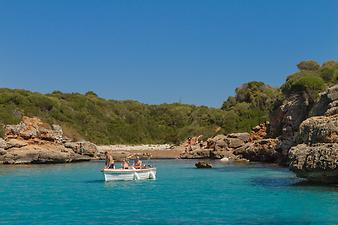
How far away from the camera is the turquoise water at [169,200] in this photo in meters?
22.8

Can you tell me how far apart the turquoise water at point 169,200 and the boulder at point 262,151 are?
56.1 ft

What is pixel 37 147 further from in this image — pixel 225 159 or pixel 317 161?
pixel 317 161

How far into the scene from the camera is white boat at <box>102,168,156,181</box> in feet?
130

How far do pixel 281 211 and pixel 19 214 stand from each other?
1281 centimetres

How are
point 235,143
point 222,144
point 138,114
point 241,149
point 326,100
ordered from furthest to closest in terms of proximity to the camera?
point 138,114 < point 222,144 < point 235,143 < point 241,149 < point 326,100

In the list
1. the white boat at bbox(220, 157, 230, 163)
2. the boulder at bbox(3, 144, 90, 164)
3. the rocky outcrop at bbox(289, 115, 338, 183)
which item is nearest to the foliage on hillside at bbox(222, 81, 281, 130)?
the white boat at bbox(220, 157, 230, 163)

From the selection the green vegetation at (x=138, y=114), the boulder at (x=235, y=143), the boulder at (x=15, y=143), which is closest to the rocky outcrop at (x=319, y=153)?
the boulder at (x=235, y=143)

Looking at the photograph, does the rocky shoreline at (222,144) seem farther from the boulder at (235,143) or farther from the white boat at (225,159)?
the white boat at (225,159)

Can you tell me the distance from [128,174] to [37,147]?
25.1 m

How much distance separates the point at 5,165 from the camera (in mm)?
57281

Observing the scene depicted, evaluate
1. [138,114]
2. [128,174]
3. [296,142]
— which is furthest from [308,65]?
[128,174]

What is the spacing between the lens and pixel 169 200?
1145 inches

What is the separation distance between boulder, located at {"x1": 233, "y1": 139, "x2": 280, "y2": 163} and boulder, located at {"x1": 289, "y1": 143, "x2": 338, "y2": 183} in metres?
26.9

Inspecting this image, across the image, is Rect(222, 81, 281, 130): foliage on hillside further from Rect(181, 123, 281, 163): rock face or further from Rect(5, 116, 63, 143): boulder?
Rect(5, 116, 63, 143): boulder
